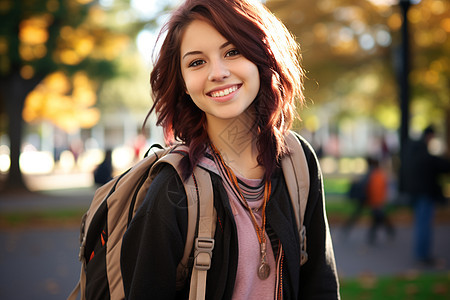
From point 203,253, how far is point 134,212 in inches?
12.8

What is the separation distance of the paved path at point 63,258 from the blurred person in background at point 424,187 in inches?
12.7

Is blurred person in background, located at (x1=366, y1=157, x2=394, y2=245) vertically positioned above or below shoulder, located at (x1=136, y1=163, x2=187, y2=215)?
below

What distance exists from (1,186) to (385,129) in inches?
1773

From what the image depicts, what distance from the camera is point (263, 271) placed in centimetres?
174

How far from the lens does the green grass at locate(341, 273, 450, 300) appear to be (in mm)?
5605

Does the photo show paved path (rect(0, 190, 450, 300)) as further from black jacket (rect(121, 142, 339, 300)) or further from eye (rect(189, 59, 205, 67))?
eye (rect(189, 59, 205, 67))

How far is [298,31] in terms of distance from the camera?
1367cm

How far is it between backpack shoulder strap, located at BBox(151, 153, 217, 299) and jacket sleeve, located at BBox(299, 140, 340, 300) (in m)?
0.44

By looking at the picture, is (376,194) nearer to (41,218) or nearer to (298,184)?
(298,184)

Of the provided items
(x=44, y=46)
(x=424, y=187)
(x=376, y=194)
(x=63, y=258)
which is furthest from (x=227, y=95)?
(x=44, y=46)

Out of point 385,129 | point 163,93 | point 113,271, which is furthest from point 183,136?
point 385,129

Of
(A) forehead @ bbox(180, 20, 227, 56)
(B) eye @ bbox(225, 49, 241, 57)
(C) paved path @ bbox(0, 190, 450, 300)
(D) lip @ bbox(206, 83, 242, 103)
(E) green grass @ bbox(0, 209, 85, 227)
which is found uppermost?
(A) forehead @ bbox(180, 20, 227, 56)

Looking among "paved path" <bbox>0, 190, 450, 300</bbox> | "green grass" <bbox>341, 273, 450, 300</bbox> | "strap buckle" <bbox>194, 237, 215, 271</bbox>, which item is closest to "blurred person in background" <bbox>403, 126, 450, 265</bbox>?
"paved path" <bbox>0, 190, 450, 300</bbox>

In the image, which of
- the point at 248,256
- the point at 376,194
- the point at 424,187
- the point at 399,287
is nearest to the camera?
the point at 248,256
